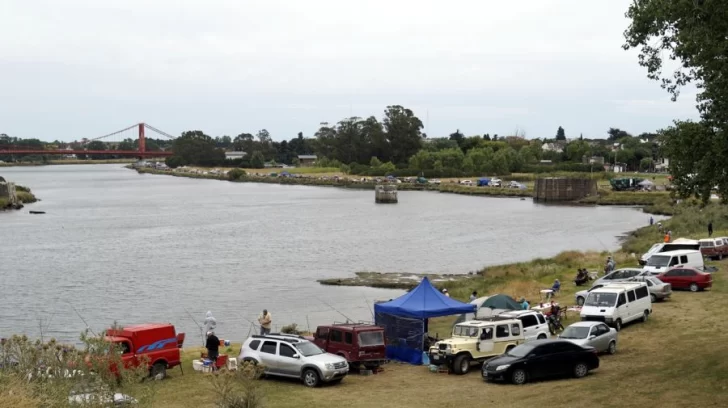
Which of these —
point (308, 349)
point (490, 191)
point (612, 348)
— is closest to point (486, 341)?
point (612, 348)

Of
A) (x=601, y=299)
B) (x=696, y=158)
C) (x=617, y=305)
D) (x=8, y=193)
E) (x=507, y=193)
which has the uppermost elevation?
(x=696, y=158)

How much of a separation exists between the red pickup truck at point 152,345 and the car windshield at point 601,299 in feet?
43.6

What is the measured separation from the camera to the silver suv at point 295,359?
20203 millimetres

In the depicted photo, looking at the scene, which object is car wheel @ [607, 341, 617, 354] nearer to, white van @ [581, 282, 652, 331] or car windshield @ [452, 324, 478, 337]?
white van @ [581, 282, 652, 331]

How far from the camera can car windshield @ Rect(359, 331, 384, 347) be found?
22.1 m

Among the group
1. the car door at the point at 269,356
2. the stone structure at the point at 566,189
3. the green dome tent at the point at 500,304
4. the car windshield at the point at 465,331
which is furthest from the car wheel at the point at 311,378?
the stone structure at the point at 566,189

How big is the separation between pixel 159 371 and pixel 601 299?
46.1 feet

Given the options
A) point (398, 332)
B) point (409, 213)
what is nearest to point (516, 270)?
point (398, 332)

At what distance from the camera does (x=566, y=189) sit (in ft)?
417

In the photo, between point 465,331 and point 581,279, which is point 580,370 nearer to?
point 465,331

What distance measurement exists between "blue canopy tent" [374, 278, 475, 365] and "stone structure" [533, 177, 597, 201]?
104 metres

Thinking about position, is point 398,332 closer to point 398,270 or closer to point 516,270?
point 516,270

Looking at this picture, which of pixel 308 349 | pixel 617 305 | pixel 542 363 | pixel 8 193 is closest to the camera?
pixel 542 363

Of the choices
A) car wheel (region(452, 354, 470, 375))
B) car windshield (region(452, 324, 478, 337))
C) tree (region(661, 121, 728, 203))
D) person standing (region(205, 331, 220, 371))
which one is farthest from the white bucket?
tree (region(661, 121, 728, 203))
